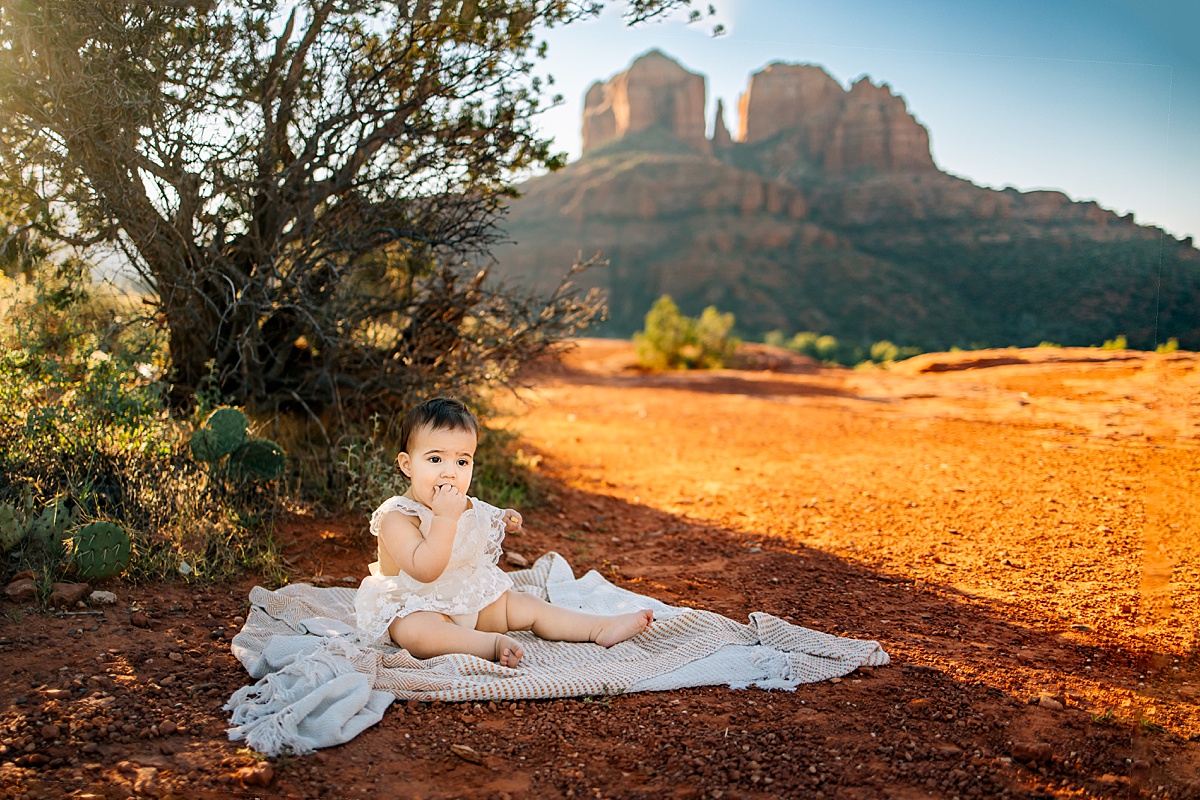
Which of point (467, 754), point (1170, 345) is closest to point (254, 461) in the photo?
point (467, 754)

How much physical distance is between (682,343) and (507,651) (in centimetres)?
1866

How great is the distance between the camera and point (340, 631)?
326 cm

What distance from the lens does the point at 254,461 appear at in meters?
4.41

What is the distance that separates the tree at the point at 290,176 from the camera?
4.46 meters

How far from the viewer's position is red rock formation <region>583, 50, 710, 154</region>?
86.8 metres

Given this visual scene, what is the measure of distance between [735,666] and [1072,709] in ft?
3.63

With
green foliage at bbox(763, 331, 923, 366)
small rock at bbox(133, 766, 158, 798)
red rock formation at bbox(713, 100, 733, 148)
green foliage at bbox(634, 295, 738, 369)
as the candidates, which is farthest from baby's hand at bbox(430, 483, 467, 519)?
red rock formation at bbox(713, 100, 733, 148)

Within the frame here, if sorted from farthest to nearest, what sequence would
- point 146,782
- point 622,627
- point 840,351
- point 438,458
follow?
point 840,351
point 622,627
point 438,458
point 146,782

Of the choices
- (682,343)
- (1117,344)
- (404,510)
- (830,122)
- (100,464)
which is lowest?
(100,464)

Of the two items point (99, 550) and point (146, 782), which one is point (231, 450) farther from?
point (146, 782)

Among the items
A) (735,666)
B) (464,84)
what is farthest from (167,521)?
(464,84)

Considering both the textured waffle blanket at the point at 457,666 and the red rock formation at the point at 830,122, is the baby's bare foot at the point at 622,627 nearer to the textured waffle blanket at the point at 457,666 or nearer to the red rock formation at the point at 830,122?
the textured waffle blanket at the point at 457,666

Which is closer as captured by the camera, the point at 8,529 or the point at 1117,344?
the point at 8,529

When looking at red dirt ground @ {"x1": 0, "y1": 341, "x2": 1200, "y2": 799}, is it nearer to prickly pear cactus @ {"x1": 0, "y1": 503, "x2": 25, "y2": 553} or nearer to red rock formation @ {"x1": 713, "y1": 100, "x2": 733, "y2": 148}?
prickly pear cactus @ {"x1": 0, "y1": 503, "x2": 25, "y2": 553}
